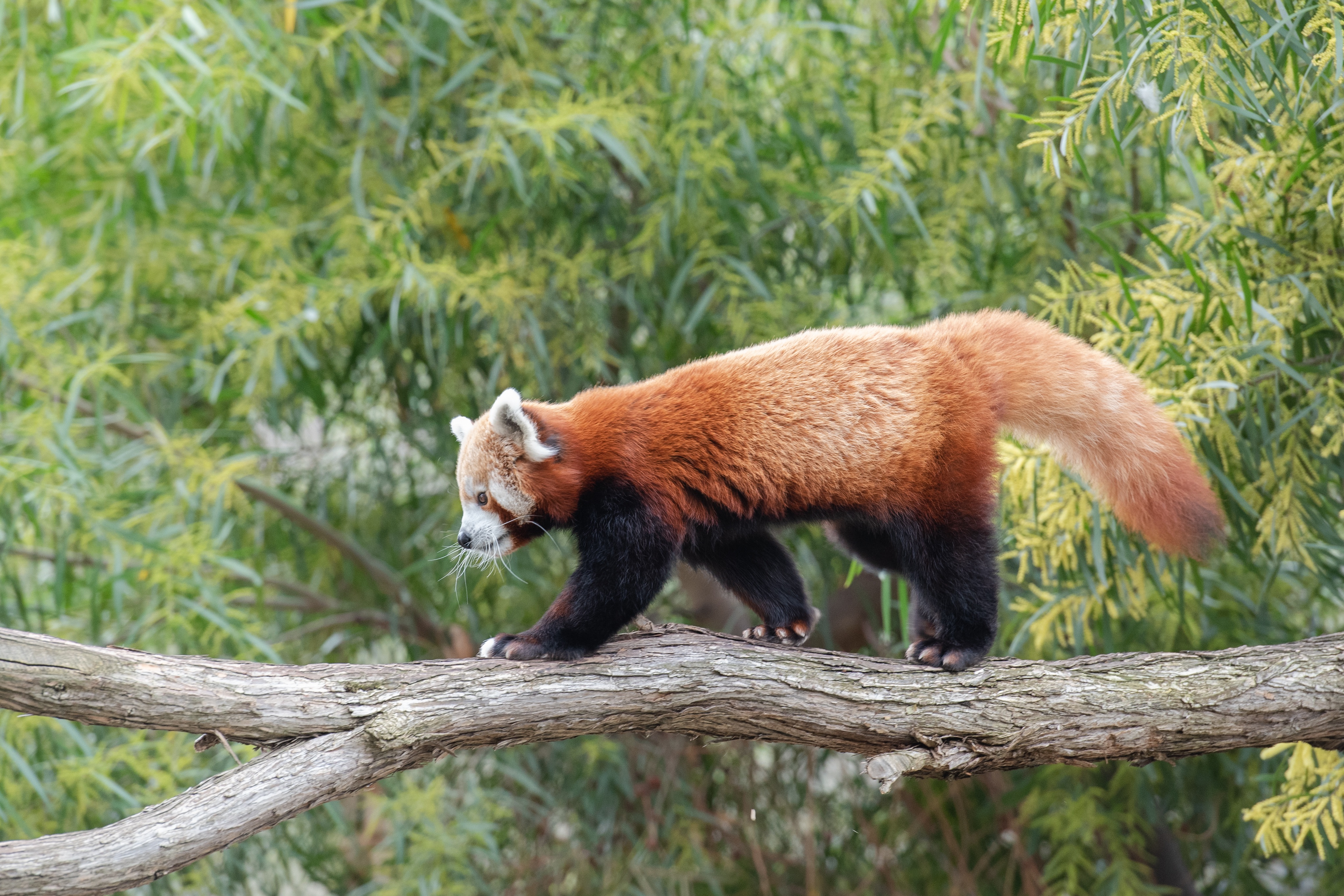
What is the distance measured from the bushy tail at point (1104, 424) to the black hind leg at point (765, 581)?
21.1 inches

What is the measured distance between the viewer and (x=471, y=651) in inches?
146

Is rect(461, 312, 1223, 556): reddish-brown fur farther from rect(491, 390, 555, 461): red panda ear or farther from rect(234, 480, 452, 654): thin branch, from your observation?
rect(234, 480, 452, 654): thin branch

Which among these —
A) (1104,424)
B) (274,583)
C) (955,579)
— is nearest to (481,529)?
(955,579)

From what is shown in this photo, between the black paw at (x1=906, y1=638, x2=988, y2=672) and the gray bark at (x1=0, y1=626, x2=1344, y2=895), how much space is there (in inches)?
0.9

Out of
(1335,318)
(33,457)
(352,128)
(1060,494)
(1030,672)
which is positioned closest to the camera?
(1030,672)

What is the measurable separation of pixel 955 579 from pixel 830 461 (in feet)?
1.06

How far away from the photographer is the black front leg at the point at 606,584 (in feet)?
6.35

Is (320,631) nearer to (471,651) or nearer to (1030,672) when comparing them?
(471,651)

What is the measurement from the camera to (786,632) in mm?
2277

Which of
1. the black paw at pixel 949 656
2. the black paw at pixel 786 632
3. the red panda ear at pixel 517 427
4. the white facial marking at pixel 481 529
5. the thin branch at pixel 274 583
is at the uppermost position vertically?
the red panda ear at pixel 517 427

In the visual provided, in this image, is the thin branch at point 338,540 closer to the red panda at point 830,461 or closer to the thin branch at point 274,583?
the thin branch at point 274,583

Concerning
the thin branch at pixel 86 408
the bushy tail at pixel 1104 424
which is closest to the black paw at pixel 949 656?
the bushy tail at pixel 1104 424

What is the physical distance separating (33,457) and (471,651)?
4.65 ft

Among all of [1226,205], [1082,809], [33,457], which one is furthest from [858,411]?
[33,457]
